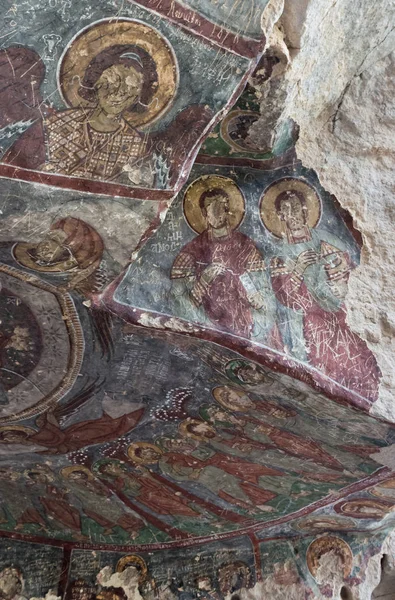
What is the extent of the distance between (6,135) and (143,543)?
397cm

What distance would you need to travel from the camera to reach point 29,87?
3000 millimetres

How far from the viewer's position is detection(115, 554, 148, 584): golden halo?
19.0 ft

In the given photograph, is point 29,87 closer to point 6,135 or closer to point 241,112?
point 6,135

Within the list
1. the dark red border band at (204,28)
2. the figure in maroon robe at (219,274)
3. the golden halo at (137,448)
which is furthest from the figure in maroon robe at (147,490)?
the dark red border band at (204,28)

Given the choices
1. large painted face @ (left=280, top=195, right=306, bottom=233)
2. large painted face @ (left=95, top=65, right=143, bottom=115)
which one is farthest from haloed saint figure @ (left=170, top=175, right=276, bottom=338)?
large painted face @ (left=95, top=65, right=143, bottom=115)

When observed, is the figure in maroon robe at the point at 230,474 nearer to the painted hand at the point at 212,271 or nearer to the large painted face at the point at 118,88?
the painted hand at the point at 212,271

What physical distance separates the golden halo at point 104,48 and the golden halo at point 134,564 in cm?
409

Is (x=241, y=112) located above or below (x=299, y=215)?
above

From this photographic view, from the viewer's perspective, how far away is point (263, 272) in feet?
13.1

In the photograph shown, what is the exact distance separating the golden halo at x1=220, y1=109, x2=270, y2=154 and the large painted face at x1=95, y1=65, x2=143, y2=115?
0.65 m

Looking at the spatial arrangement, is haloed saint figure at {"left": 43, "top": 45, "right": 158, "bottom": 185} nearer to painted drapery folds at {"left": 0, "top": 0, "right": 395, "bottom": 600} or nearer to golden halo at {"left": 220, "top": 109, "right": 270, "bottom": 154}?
painted drapery folds at {"left": 0, "top": 0, "right": 395, "bottom": 600}

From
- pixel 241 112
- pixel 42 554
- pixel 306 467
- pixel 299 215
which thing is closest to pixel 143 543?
pixel 42 554

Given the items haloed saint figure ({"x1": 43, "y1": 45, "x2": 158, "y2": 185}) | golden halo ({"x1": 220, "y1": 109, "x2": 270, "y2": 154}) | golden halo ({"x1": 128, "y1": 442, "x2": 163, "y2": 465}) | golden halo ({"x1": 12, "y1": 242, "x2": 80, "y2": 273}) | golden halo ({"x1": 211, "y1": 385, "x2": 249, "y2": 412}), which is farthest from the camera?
golden halo ({"x1": 128, "y1": 442, "x2": 163, "y2": 465})

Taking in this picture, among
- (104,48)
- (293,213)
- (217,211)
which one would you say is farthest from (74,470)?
(104,48)
